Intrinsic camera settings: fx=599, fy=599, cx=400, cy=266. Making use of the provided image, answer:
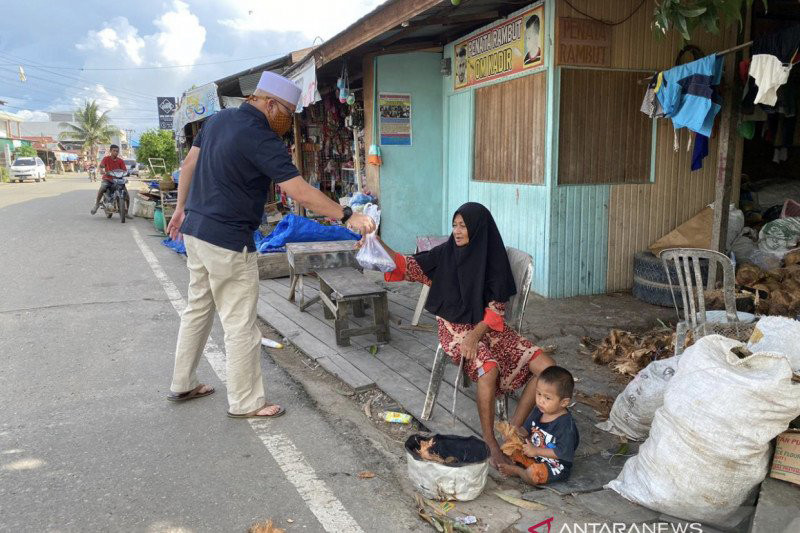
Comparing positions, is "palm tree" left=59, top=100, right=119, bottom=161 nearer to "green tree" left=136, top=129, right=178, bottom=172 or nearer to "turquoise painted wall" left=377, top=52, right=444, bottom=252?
"green tree" left=136, top=129, right=178, bottom=172

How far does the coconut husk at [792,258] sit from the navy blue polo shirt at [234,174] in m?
5.47

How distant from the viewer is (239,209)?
150 inches

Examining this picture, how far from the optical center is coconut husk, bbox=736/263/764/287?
6.06m

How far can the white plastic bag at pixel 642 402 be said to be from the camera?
345 centimetres

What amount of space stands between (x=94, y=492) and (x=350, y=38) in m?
6.63

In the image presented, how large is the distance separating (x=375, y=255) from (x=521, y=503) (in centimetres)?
183

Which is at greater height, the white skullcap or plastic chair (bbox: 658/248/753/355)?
the white skullcap

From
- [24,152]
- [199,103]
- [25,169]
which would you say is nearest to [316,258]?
[199,103]

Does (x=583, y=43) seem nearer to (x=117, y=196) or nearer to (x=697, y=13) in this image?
(x=697, y=13)

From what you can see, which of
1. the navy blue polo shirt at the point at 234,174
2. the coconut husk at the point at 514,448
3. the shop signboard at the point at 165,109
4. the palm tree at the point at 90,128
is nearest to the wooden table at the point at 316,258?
the navy blue polo shirt at the point at 234,174

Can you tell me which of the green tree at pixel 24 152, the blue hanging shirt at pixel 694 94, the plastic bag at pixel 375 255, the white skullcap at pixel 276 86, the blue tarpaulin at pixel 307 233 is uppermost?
the green tree at pixel 24 152

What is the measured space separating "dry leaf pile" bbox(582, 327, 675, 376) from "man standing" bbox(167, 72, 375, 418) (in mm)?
2513

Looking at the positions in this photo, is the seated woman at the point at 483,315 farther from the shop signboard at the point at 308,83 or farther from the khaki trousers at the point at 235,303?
the shop signboard at the point at 308,83

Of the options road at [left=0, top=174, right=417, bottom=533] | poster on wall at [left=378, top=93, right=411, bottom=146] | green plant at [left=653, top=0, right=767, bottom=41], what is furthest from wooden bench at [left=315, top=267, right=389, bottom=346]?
poster on wall at [left=378, top=93, right=411, bottom=146]
